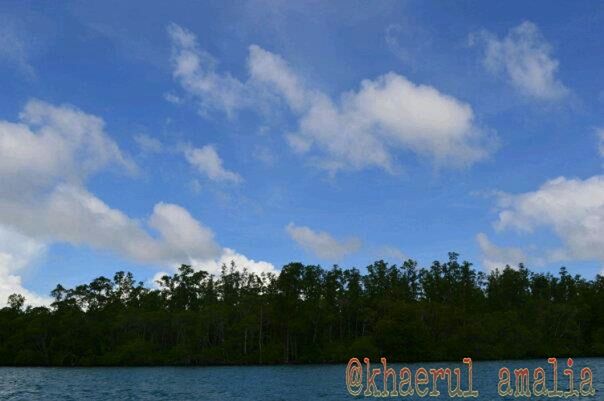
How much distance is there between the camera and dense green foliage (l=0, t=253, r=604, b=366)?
505 feet

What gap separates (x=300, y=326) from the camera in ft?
510

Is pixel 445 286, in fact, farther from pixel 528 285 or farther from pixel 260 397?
pixel 260 397

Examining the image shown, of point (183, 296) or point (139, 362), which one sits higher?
point (183, 296)

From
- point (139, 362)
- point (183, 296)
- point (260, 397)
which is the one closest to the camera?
point (260, 397)

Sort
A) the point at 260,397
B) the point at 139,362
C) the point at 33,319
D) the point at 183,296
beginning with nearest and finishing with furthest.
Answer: the point at 260,397, the point at 139,362, the point at 33,319, the point at 183,296

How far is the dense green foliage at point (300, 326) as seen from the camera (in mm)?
153875

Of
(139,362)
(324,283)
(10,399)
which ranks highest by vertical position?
(324,283)

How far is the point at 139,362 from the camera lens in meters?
154

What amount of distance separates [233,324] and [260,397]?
104 meters

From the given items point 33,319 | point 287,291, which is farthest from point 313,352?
point 33,319

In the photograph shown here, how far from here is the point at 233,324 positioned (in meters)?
162

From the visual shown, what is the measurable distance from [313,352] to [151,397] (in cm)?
9815

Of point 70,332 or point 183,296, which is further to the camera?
point 183,296

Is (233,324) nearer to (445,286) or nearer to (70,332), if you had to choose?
(70,332)
